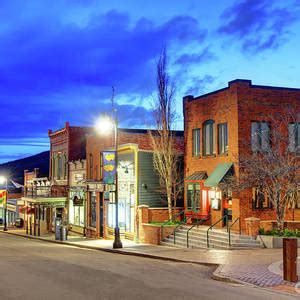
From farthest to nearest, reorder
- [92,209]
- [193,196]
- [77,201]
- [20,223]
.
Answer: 1. [20,223]
2. [77,201]
3. [92,209]
4. [193,196]

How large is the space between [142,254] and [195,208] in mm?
7957

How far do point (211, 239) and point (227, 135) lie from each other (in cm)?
602

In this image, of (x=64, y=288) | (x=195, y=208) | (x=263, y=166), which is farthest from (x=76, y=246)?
(x=64, y=288)

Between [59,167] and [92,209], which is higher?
[59,167]

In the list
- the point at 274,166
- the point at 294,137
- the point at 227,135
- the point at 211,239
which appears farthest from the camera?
the point at 227,135

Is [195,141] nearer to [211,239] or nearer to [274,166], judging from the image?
[274,166]

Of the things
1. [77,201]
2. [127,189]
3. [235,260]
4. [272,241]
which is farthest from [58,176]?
[235,260]

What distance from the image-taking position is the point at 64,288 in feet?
46.6

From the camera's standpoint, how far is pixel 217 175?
28.4 meters

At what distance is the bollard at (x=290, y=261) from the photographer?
49.7 ft

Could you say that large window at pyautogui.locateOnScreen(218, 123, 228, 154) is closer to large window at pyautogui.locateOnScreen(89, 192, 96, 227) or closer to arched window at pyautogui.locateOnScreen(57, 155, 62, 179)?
large window at pyautogui.locateOnScreen(89, 192, 96, 227)

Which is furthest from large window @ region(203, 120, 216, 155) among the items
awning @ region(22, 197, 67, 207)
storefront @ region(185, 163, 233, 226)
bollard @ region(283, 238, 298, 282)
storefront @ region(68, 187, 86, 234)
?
awning @ region(22, 197, 67, 207)

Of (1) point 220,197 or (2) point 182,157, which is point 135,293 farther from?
(2) point 182,157

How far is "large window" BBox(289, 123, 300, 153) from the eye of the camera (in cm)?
2804
